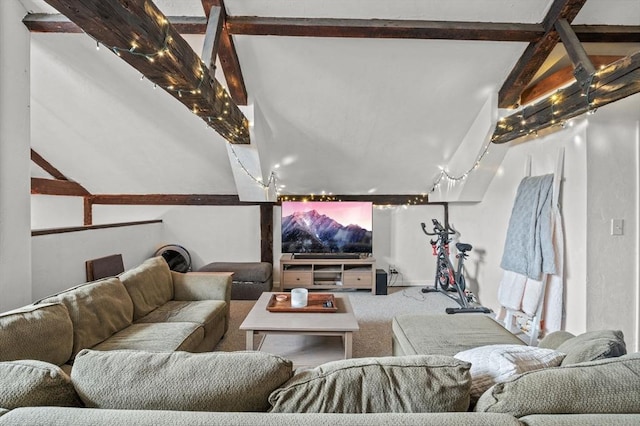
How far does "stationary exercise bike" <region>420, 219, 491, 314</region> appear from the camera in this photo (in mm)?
4488

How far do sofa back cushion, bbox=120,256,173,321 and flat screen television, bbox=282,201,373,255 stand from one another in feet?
7.65

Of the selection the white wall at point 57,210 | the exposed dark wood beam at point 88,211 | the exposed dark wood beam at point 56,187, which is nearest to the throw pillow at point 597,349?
the exposed dark wood beam at point 56,187

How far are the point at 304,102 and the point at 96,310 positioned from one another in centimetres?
270

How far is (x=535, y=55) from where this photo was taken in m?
3.13

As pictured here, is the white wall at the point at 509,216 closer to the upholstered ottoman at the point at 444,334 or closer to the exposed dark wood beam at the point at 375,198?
the exposed dark wood beam at the point at 375,198

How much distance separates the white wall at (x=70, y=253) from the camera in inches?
117

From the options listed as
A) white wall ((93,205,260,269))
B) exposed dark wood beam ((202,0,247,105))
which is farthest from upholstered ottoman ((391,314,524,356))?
white wall ((93,205,260,269))

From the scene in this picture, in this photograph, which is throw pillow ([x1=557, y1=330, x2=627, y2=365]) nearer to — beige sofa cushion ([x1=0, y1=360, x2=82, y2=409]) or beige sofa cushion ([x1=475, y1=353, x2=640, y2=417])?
beige sofa cushion ([x1=475, y1=353, x2=640, y2=417])

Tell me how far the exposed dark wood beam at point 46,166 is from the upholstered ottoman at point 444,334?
209 inches

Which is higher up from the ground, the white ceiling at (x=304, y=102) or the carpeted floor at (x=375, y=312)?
the white ceiling at (x=304, y=102)

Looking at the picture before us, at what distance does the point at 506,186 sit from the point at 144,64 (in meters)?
3.93

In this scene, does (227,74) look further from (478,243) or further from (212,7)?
(478,243)

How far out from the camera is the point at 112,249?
13.6 ft

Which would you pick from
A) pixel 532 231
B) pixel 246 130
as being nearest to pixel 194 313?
pixel 246 130
